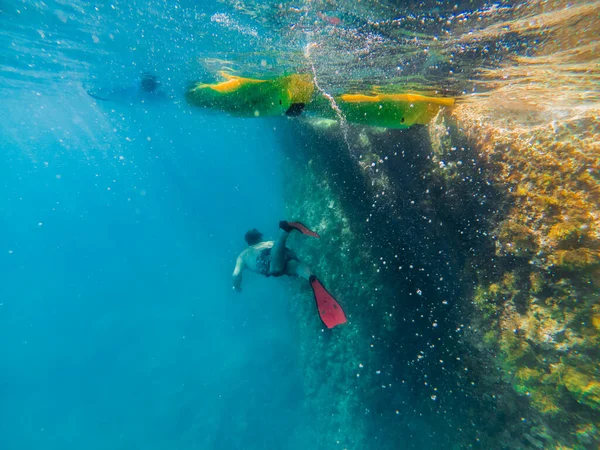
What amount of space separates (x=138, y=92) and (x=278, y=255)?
44.5 ft

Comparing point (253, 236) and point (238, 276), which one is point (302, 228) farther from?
point (253, 236)

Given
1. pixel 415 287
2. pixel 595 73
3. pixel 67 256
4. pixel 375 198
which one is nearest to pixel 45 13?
pixel 375 198

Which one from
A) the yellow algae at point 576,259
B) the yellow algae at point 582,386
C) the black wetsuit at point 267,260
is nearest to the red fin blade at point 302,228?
the black wetsuit at point 267,260

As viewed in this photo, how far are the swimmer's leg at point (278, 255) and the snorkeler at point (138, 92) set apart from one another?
9976 mm

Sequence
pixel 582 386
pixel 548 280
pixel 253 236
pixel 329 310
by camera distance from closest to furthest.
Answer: pixel 582 386 → pixel 548 280 → pixel 329 310 → pixel 253 236

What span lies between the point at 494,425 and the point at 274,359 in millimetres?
12562

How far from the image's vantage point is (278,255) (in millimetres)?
6129

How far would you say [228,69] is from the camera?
920 centimetres

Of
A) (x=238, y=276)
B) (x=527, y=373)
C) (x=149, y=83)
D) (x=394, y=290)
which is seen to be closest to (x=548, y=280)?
(x=527, y=373)

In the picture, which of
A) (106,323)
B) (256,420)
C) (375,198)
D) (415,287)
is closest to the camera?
(415,287)

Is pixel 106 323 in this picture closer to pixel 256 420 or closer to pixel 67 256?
pixel 256 420

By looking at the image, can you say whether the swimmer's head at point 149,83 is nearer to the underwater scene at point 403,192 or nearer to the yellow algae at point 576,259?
the underwater scene at point 403,192

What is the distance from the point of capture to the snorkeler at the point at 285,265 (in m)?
4.61

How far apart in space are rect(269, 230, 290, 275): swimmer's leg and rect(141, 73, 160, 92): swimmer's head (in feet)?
32.7
